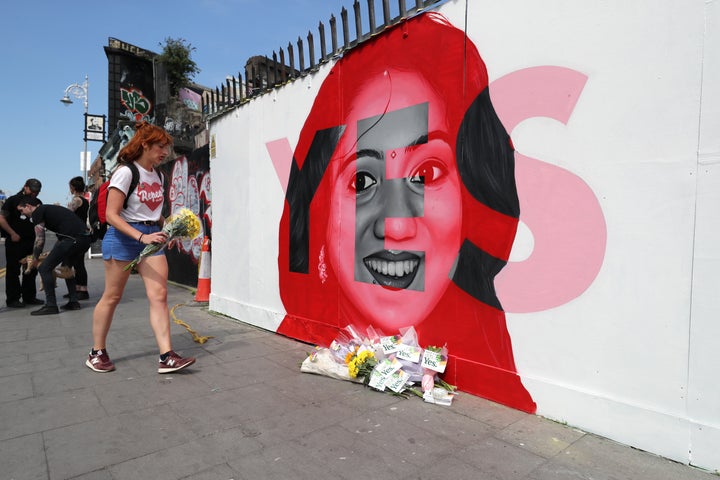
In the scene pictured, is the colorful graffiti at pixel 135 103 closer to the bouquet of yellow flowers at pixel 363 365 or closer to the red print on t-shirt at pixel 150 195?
the red print on t-shirt at pixel 150 195

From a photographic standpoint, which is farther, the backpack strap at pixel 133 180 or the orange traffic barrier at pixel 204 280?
the orange traffic barrier at pixel 204 280

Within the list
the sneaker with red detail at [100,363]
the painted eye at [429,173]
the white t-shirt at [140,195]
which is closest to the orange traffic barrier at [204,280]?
the sneaker with red detail at [100,363]

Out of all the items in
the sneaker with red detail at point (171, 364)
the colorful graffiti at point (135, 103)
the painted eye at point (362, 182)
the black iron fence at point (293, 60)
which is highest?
the colorful graffiti at point (135, 103)

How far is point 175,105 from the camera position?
56.9 feet

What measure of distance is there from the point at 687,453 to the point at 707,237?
1116mm


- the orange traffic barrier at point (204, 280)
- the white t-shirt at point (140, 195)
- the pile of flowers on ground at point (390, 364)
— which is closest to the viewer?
the pile of flowers on ground at point (390, 364)

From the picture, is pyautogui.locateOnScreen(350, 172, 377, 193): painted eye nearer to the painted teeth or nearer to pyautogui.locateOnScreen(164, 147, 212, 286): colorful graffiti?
the painted teeth

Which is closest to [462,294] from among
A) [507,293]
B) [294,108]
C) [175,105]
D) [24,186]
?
[507,293]

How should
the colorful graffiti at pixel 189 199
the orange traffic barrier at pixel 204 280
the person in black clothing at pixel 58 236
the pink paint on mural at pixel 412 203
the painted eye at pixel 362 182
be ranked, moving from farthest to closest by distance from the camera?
the colorful graffiti at pixel 189 199 < the orange traffic barrier at pixel 204 280 < the person in black clothing at pixel 58 236 < the painted eye at pixel 362 182 < the pink paint on mural at pixel 412 203

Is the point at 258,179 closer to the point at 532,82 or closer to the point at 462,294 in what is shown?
the point at 462,294

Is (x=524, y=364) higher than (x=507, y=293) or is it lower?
lower

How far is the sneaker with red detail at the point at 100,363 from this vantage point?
371 cm

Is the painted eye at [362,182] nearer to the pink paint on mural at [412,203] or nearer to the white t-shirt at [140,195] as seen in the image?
the pink paint on mural at [412,203]

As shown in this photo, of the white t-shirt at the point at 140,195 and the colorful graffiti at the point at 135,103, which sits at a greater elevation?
→ the colorful graffiti at the point at 135,103
